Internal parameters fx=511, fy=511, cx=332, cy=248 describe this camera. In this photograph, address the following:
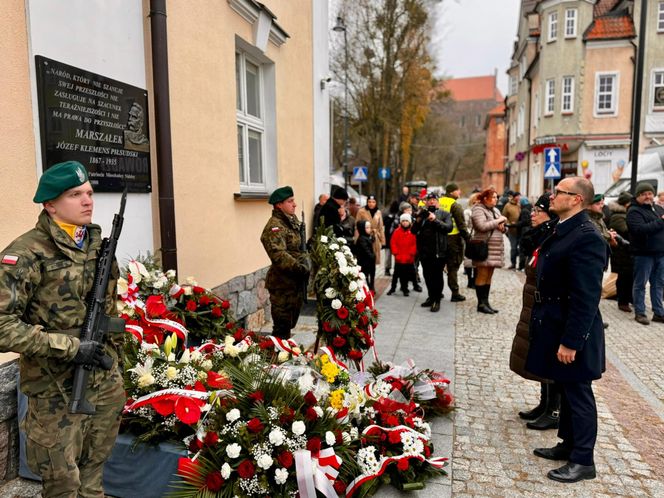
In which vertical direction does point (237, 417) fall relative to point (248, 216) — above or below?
below

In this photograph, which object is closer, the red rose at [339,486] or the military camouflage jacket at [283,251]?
the red rose at [339,486]

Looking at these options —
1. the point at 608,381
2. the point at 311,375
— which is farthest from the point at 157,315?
the point at 608,381

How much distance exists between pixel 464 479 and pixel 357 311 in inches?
64.2

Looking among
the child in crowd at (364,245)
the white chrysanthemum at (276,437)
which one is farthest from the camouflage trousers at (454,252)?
the white chrysanthemum at (276,437)

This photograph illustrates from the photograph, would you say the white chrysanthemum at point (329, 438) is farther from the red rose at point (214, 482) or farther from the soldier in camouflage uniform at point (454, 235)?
A: the soldier in camouflage uniform at point (454, 235)

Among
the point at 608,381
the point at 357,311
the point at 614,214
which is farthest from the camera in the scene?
the point at 614,214

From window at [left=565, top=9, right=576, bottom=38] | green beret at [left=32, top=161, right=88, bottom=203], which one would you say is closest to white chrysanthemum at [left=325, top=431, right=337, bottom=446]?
green beret at [left=32, top=161, right=88, bottom=203]

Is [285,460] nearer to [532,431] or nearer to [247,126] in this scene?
[532,431]

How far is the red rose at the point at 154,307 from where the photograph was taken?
3.80 metres

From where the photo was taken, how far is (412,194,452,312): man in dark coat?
786cm

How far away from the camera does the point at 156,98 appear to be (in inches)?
181

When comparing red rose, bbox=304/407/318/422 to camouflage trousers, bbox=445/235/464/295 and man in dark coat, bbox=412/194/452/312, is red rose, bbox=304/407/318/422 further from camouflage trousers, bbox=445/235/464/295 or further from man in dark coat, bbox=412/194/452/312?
camouflage trousers, bbox=445/235/464/295

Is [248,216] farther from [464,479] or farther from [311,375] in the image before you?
[464,479]

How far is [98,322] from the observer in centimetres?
225
